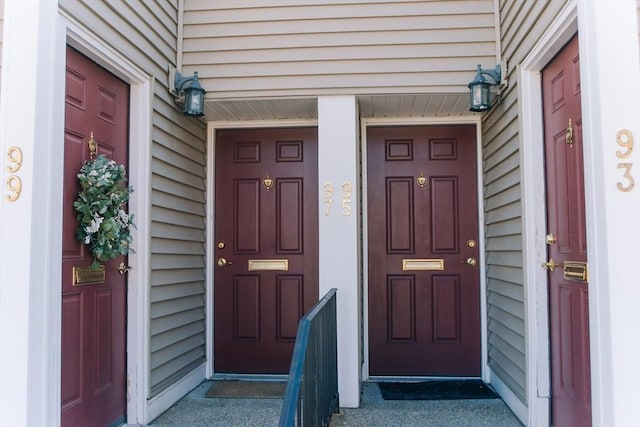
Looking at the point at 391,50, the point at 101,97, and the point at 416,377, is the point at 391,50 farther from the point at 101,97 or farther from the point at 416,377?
the point at 416,377

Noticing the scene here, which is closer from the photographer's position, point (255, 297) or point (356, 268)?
point (356, 268)

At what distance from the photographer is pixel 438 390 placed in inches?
136

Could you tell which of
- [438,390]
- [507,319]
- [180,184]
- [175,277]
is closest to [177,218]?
[180,184]

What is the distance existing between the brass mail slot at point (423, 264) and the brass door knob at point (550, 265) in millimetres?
1134

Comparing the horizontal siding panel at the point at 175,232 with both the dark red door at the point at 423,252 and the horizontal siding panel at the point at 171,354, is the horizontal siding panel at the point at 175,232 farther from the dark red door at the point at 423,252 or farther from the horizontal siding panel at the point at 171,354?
the dark red door at the point at 423,252

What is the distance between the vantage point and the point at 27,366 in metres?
1.94

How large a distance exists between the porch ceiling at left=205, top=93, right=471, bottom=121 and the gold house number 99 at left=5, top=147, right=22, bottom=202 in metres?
1.60

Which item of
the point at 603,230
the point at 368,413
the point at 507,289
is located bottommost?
the point at 368,413

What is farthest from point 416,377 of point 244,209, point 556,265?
point 244,209

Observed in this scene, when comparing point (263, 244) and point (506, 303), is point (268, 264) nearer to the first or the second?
point (263, 244)

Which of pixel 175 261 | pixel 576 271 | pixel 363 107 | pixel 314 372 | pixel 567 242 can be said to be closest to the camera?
pixel 314 372

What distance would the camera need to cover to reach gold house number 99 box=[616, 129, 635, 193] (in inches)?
69.8

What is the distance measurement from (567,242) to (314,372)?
138 cm

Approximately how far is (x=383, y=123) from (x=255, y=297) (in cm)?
168
